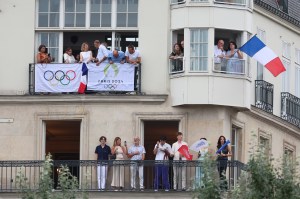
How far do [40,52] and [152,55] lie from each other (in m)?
3.67

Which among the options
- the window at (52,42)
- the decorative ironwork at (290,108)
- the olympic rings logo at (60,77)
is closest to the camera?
the olympic rings logo at (60,77)

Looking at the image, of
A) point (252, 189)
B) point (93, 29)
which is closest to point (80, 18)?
point (93, 29)

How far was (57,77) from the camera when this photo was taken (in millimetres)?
91625

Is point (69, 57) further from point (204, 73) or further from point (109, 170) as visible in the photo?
point (204, 73)

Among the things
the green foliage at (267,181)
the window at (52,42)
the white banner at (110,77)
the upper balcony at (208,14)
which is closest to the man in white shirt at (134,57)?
the white banner at (110,77)

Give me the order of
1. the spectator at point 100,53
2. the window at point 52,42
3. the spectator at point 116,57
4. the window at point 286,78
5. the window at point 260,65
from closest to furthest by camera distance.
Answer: the spectator at point 116,57 < the spectator at point 100,53 < the window at point 52,42 < the window at point 260,65 < the window at point 286,78

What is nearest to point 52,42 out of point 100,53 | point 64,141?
point 100,53

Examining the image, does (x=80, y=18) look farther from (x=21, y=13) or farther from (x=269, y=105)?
(x=269, y=105)

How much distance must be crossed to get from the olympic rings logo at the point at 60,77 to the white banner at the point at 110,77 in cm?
60

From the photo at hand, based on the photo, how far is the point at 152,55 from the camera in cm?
9156

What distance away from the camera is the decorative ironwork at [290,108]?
3858 inches

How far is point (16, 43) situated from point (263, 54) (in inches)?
322

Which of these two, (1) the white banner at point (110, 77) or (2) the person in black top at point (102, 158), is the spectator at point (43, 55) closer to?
(1) the white banner at point (110, 77)

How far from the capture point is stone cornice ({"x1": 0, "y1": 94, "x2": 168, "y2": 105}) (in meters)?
91.6
